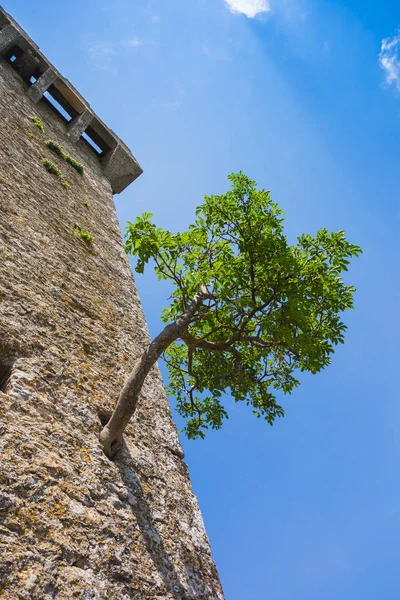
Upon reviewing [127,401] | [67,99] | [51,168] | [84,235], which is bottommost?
[127,401]

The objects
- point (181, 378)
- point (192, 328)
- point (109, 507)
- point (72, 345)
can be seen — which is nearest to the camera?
point (109, 507)

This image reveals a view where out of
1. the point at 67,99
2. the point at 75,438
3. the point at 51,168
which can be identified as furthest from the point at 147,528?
the point at 67,99

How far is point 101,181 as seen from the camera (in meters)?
10.5

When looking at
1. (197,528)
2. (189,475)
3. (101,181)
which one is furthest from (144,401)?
(101,181)

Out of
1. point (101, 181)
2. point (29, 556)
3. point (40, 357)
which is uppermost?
point (101, 181)

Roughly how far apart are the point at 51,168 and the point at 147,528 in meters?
6.18

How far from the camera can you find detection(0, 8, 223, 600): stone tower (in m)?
2.30

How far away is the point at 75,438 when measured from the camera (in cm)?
301

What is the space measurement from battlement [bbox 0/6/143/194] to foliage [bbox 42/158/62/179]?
4.13m

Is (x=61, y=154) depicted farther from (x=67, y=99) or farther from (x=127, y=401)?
(x=127, y=401)

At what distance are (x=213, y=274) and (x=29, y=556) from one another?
3.44 m

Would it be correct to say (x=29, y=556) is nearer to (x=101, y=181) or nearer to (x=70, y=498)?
(x=70, y=498)

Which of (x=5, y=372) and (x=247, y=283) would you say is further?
(x=247, y=283)

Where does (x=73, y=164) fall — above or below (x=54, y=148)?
above
